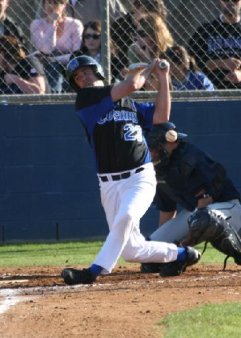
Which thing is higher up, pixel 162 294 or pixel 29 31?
pixel 29 31

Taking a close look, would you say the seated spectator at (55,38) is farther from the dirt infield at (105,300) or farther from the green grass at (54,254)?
the dirt infield at (105,300)

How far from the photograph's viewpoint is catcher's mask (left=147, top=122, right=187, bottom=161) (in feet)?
26.2

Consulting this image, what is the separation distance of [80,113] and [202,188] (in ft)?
4.88

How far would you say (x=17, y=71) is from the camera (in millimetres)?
10891

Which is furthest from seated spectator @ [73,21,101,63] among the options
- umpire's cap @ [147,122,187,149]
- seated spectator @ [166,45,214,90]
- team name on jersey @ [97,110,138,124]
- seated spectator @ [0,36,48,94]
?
team name on jersey @ [97,110,138,124]

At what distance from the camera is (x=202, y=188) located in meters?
8.24

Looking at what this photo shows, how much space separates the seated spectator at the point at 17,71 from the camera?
10.8 m

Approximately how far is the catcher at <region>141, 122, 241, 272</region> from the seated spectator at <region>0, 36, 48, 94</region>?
284 centimetres

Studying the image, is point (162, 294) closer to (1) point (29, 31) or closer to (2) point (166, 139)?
(2) point (166, 139)

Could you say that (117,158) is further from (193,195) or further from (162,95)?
(193,195)

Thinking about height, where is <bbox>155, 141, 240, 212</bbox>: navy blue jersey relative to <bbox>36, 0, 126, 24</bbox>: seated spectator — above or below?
below

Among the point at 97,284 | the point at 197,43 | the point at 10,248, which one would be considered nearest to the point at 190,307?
the point at 97,284

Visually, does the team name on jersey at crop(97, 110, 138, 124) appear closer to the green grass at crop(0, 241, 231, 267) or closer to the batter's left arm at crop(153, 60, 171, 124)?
the batter's left arm at crop(153, 60, 171, 124)

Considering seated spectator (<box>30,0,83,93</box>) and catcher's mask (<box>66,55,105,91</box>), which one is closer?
catcher's mask (<box>66,55,105,91</box>)
